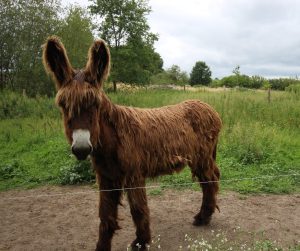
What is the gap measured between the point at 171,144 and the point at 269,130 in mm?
6338

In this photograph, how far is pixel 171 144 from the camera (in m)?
4.34

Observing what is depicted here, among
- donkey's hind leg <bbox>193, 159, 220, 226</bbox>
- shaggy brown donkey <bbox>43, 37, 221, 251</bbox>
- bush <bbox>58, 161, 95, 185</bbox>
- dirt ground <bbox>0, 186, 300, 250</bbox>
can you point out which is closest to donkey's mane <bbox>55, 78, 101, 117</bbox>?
shaggy brown donkey <bbox>43, 37, 221, 251</bbox>

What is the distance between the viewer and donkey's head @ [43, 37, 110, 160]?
308cm

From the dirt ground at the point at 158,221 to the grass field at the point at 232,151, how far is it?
508 mm

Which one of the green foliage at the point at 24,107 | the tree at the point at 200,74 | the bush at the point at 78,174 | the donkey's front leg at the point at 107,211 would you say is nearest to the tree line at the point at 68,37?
the green foliage at the point at 24,107

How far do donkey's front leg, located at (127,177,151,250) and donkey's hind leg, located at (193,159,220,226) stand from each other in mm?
1202

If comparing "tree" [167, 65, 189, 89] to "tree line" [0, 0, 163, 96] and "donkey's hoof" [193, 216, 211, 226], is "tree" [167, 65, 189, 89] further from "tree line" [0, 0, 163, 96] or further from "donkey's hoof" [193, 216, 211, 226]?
"donkey's hoof" [193, 216, 211, 226]

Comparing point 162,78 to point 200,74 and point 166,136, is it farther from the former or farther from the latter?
point 166,136

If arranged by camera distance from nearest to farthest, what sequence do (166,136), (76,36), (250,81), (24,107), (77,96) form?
(77,96), (166,136), (24,107), (76,36), (250,81)

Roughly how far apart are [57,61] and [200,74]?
53.8 m

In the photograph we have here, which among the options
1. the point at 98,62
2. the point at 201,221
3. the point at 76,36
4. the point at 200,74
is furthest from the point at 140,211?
the point at 200,74

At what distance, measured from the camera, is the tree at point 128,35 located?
28047 millimetres

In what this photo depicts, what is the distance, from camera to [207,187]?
16.4ft

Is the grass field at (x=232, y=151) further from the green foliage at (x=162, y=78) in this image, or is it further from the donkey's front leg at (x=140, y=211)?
the green foliage at (x=162, y=78)
